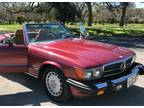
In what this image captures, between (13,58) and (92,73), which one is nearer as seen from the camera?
(92,73)

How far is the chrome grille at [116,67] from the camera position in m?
5.36

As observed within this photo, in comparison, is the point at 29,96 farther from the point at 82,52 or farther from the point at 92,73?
the point at 92,73

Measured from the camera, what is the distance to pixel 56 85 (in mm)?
5629

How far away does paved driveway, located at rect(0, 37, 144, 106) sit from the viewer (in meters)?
5.66

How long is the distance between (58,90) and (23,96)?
3.10 feet

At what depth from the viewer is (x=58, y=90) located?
18.4 feet

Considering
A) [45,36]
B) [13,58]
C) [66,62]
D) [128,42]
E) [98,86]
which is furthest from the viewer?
[128,42]

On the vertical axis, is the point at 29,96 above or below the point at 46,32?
below

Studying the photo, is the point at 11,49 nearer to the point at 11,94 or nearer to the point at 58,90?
the point at 11,94

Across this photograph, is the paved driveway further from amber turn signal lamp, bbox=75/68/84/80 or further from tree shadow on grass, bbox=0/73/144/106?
amber turn signal lamp, bbox=75/68/84/80

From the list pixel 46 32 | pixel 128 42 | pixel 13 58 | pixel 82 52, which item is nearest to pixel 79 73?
pixel 82 52

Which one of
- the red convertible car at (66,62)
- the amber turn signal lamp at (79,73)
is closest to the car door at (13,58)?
the red convertible car at (66,62)

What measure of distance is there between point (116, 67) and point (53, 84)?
1.27 metres

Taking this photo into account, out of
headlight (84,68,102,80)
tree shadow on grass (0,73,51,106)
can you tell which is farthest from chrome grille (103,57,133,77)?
tree shadow on grass (0,73,51,106)
